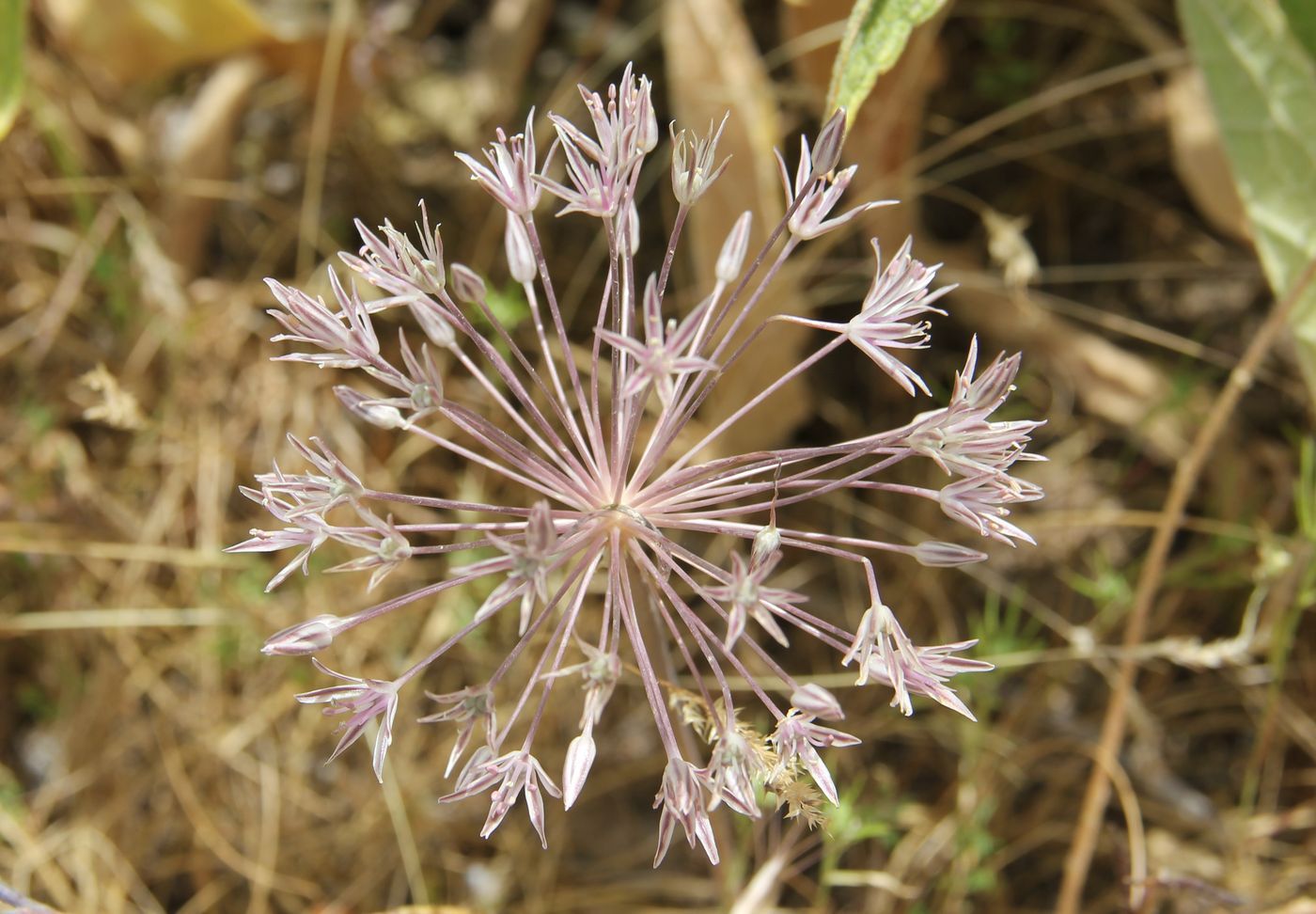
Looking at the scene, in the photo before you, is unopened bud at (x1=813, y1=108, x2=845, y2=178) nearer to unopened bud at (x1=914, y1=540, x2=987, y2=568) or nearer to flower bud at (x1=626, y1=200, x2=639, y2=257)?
flower bud at (x1=626, y1=200, x2=639, y2=257)

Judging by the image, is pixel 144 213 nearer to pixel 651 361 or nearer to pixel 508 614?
pixel 508 614

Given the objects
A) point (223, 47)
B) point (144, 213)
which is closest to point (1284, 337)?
point (223, 47)

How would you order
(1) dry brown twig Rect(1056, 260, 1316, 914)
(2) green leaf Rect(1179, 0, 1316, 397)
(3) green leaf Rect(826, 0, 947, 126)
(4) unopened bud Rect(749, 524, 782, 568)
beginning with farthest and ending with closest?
(2) green leaf Rect(1179, 0, 1316, 397) → (1) dry brown twig Rect(1056, 260, 1316, 914) → (3) green leaf Rect(826, 0, 947, 126) → (4) unopened bud Rect(749, 524, 782, 568)

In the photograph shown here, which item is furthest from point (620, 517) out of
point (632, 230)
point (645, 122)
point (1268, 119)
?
point (1268, 119)

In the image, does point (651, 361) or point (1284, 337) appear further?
point (1284, 337)

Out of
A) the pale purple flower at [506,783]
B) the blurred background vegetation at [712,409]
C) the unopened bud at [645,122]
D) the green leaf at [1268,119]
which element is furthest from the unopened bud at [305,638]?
the green leaf at [1268,119]

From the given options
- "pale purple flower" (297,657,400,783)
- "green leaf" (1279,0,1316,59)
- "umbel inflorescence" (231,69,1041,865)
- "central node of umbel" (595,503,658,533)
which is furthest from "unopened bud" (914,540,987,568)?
"green leaf" (1279,0,1316,59)
